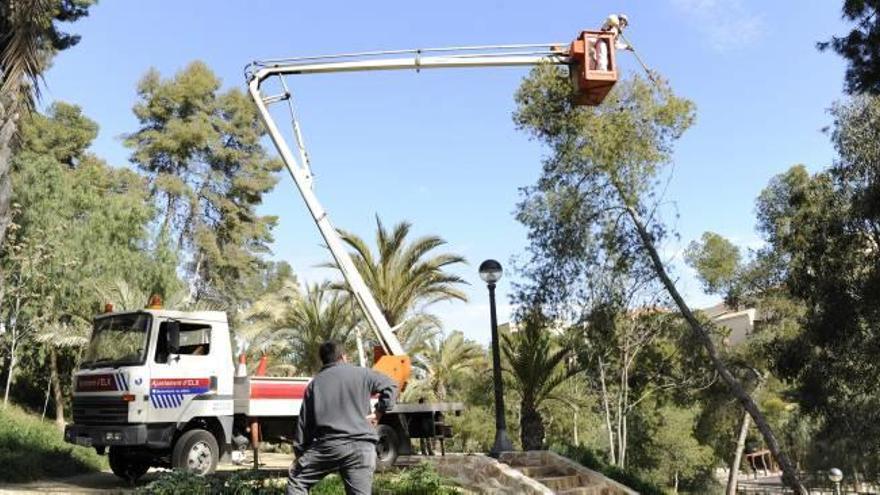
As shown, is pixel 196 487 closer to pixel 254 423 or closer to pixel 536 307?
pixel 254 423

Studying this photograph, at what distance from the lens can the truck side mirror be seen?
34.2 feet

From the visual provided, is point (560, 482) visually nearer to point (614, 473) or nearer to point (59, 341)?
point (614, 473)

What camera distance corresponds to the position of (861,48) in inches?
587

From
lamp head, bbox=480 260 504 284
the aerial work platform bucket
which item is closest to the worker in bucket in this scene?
the aerial work platform bucket

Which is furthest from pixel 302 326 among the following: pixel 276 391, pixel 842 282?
pixel 842 282

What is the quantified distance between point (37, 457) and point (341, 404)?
9.92 m

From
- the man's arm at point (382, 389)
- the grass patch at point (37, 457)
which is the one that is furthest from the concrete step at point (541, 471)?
the grass patch at point (37, 457)

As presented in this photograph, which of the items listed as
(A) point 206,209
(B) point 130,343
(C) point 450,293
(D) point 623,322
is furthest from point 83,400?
(A) point 206,209

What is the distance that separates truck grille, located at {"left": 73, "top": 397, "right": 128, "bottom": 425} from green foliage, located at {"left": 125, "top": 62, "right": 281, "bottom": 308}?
28.1m

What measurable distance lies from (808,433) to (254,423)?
1681 inches

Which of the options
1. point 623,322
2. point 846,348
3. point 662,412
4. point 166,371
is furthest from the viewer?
point 662,412

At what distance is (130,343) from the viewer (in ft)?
34.9

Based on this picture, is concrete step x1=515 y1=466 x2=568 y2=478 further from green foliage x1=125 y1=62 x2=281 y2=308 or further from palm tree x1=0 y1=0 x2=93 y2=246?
green foliage x1=125 y1=62 x2=281 y2=308

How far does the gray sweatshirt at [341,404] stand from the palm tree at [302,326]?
1517 centimetres
